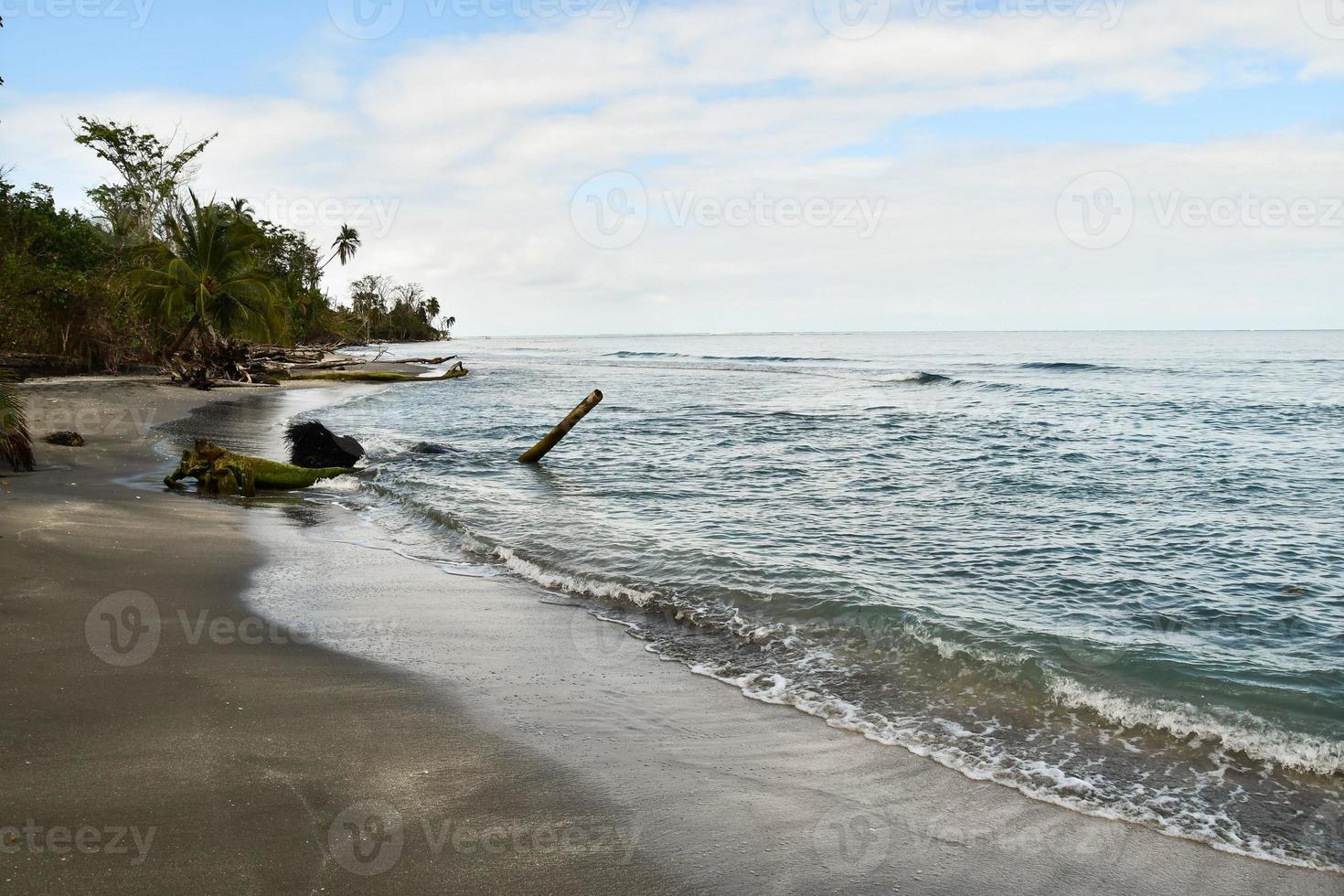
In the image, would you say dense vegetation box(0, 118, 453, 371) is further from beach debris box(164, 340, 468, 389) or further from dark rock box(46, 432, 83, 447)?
dark rock box(46, 432, 83, 447)

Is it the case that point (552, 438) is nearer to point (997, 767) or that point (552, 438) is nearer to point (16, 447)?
point (16, 447)

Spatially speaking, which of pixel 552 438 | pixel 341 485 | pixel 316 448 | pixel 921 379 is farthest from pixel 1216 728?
pixel 921 379

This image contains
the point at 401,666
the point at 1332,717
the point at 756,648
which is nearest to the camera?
the point at 1332,717

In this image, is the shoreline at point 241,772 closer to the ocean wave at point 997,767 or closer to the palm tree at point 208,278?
the ocean wave at point 997,767

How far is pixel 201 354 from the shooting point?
104 feet

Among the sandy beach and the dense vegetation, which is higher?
the dense vegetation

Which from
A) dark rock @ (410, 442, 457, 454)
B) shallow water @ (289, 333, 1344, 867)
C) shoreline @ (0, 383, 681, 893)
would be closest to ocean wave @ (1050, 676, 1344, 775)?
shallow water @ (289, 333, 1344, 867)

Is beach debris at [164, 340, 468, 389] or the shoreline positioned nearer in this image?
the shoreline

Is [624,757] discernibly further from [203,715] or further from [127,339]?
[127,339]

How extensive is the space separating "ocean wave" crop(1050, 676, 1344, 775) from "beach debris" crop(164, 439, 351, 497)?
992cm

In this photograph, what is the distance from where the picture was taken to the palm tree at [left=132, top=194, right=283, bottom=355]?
1137 inches

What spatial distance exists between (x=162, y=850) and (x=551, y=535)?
246 inches

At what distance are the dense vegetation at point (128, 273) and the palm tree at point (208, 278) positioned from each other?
0.04 meters

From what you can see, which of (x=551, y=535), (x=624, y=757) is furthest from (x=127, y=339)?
(x=624, y=757)
